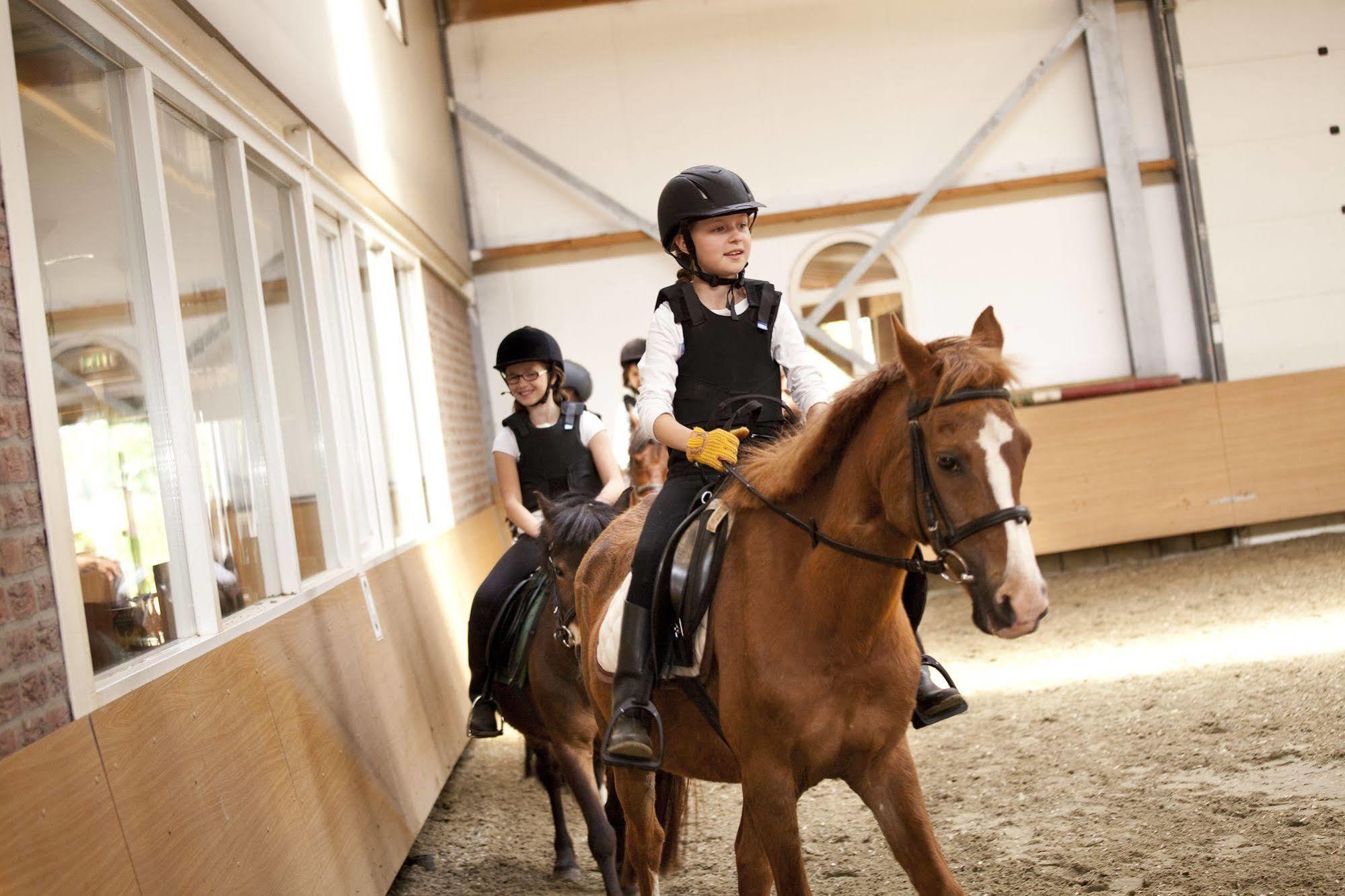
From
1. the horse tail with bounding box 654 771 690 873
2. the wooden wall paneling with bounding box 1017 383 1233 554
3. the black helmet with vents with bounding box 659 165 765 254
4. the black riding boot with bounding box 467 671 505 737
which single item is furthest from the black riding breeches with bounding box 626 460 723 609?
the wooden wall paneling with bounding box 1017 383 1233 554

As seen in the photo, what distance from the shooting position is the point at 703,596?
3262 millimetres

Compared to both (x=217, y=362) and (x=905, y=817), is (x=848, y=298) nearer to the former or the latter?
(x=217, y=362)

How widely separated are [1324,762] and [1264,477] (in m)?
7.41

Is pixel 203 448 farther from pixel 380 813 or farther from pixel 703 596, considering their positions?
pixel 703 596

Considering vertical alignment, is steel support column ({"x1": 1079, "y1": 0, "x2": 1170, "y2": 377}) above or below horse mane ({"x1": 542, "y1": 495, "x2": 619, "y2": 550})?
above

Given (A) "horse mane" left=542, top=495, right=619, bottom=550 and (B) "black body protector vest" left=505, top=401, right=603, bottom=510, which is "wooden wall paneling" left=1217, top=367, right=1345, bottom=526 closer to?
(B) "black body protector vest" left=505, top=401, right=603, bottom=510

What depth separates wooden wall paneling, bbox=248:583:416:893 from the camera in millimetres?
3920

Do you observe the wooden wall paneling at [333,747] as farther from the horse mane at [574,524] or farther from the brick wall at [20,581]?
the brick wall at [20,581]

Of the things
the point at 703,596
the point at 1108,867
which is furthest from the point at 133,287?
the point at 1108,867

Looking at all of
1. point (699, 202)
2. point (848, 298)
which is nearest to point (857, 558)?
point (699, 202)

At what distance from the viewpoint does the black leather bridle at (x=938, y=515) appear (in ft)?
8.22

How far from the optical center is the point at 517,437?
5.53 m

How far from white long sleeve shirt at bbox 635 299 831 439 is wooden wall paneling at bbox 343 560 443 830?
218cm

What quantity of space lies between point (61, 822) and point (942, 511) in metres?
1.94
